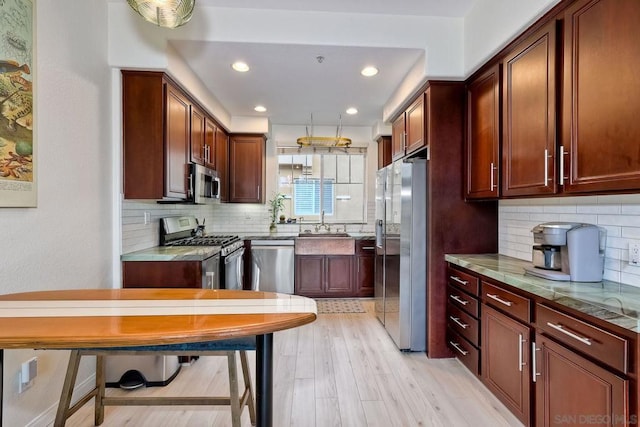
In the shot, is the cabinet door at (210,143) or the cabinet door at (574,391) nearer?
the cabinet door at (574,391)

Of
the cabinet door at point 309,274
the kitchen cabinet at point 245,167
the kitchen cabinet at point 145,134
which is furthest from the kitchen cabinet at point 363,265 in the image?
the kitchen cabinet at point 145,134

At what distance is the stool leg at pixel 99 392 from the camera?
1.87 meters

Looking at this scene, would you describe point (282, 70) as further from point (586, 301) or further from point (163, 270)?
point (586, 301)

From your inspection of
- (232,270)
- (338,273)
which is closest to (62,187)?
(232,270)

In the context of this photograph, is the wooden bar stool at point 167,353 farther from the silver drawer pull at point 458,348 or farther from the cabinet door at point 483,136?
the cabinet door at point 483,136

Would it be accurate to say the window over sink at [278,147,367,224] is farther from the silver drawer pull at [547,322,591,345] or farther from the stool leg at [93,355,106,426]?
the silver drawer pull at [547,322,591,345]

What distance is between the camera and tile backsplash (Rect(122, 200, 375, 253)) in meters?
3.08

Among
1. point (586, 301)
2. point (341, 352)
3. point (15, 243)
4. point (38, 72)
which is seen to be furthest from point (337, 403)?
point (38, 72)

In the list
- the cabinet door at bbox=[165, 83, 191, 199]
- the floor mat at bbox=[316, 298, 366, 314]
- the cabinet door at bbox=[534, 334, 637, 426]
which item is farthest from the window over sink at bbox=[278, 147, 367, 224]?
the cabinet door at bbox=[534, 334, 637, 426]

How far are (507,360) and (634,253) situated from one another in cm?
89

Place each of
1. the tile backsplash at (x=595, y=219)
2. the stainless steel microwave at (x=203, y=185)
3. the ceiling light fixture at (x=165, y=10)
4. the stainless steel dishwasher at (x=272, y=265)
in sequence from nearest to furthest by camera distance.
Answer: the ceiling light fixture at (x=165, y=10), the tile backsplash at (x=595, y=219), the stainless steel microwave at (x=203, y=185), the stainless steel dishwasher at (x=272, y=265)

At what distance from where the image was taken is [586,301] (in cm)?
141

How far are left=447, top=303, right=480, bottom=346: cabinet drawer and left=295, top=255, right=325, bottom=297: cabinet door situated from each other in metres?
2.16

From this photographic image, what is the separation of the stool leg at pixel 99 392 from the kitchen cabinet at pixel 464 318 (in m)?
2.40
